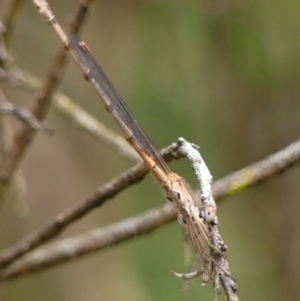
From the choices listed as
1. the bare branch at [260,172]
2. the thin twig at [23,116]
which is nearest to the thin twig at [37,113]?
the thin twig at [23,116]

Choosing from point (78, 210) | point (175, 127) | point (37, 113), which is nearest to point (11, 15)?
point (37, 113)

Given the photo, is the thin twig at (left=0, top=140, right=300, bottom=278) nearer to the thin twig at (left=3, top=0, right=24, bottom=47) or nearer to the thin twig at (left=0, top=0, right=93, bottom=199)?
the thin twig at (left=0, top=0, right=93, bottom=199)

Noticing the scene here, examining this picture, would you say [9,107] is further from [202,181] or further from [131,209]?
[131,209]

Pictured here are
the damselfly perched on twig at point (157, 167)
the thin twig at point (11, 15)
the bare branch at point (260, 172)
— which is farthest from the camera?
the thin twig at point (11, 15)

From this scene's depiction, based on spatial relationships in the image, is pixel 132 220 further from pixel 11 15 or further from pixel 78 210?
pixel 11 15

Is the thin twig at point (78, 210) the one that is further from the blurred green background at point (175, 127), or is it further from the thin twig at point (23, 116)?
the blurred green background at point (175, 127)

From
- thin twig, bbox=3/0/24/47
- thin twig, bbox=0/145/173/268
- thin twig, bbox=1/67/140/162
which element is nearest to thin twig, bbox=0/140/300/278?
thin twig, bbox=0/145/173/268
